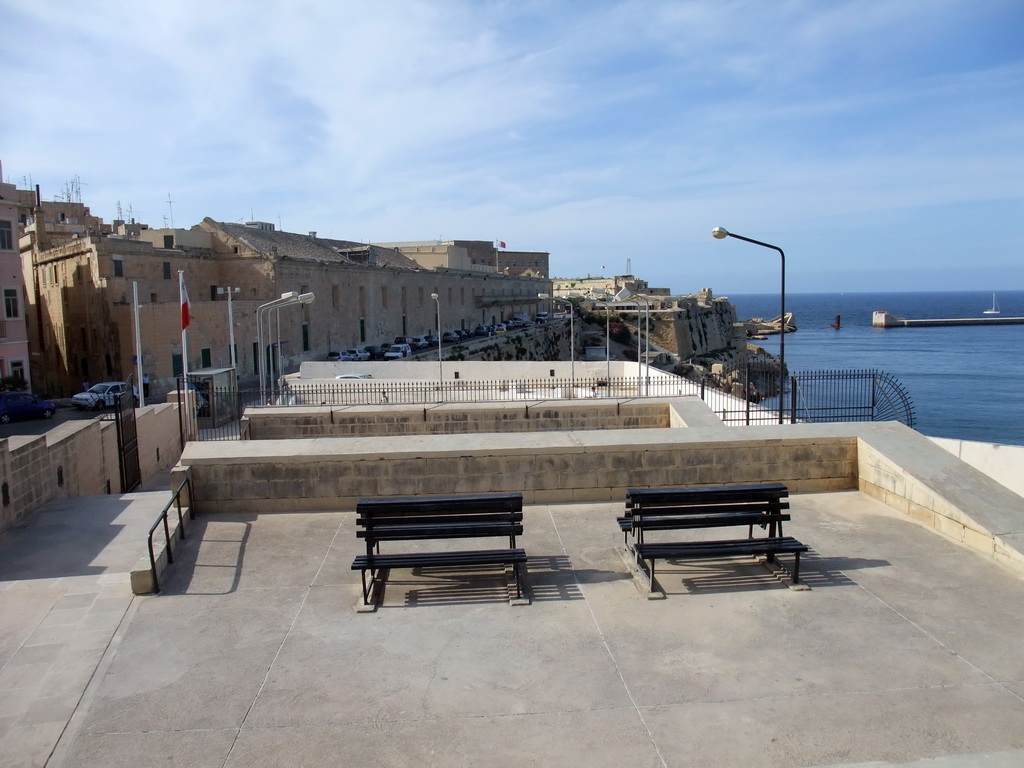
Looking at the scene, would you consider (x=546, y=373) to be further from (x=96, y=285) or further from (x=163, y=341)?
(x=96, y=285)

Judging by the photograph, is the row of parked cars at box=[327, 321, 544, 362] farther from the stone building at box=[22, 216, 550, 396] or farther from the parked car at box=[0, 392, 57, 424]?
the parked car at box=[0, 392, 57, 424]

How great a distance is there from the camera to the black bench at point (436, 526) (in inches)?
232

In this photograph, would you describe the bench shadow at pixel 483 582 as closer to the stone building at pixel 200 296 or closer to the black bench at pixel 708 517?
the black bench at pixel 708 517

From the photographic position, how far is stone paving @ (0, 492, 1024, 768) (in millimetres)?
4133

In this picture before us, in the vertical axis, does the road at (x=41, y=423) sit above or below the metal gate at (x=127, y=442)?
below

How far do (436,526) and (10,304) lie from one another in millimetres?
30981

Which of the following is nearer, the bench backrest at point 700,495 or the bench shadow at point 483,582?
the bench shadow at point 483,582


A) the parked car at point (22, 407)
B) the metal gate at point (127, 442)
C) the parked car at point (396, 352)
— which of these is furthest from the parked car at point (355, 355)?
the metal gate at point (127, 442)

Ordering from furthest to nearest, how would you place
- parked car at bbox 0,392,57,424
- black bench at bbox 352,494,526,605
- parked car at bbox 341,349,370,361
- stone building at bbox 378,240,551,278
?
1. stone building at bbox 378,240,551,278
2. parked car at bbox 341,349,370,361
3. parked car at bbox 0,392,57,424
4. black bench at bbox 352,494,526,605

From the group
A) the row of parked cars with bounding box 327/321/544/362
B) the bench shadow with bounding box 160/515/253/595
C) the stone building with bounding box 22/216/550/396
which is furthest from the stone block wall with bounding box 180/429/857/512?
the row of parked cars with bounding box 327/321/544/362

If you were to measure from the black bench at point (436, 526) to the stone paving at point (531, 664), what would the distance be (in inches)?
11.1

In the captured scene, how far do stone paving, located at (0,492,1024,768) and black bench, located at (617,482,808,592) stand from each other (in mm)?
289

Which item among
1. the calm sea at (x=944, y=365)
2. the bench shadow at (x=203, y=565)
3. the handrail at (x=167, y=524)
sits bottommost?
the calm sea at (x=944, y=365)

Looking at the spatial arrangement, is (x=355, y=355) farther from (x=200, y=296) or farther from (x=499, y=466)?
(x=499, y=466)
